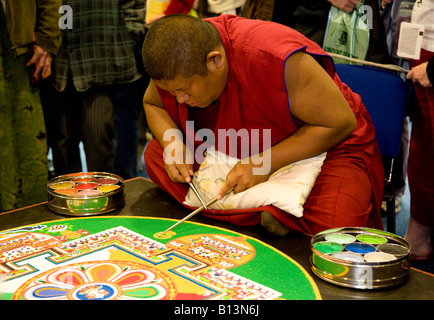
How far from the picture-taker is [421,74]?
2064 mm

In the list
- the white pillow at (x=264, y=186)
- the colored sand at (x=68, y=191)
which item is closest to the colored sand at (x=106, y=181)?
the colored sand at (x=68, y=191)

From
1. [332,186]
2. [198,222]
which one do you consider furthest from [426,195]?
[198,222]

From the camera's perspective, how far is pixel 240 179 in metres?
1.56

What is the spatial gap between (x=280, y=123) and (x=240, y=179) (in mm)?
221

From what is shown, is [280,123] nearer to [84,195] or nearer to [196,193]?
[196,193]

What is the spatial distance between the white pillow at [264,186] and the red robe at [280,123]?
3cm

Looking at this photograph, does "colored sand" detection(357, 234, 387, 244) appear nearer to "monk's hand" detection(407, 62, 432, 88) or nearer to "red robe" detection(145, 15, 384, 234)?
"red robe" detection(145, 15, 384, 234)

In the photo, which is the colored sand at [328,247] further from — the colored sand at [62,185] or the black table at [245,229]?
the colored sand at [62,185]

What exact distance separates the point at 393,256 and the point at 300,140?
0.51m

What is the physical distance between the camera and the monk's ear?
152 centimetres

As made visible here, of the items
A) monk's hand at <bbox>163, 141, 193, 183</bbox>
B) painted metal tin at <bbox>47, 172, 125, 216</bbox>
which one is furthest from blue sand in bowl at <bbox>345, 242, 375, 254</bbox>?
painted metal tin at <bbox>47, 172, 125, 216</bbox>

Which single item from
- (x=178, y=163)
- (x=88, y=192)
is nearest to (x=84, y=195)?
(x=88, y=192)

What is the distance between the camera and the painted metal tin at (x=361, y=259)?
3.68 feet
